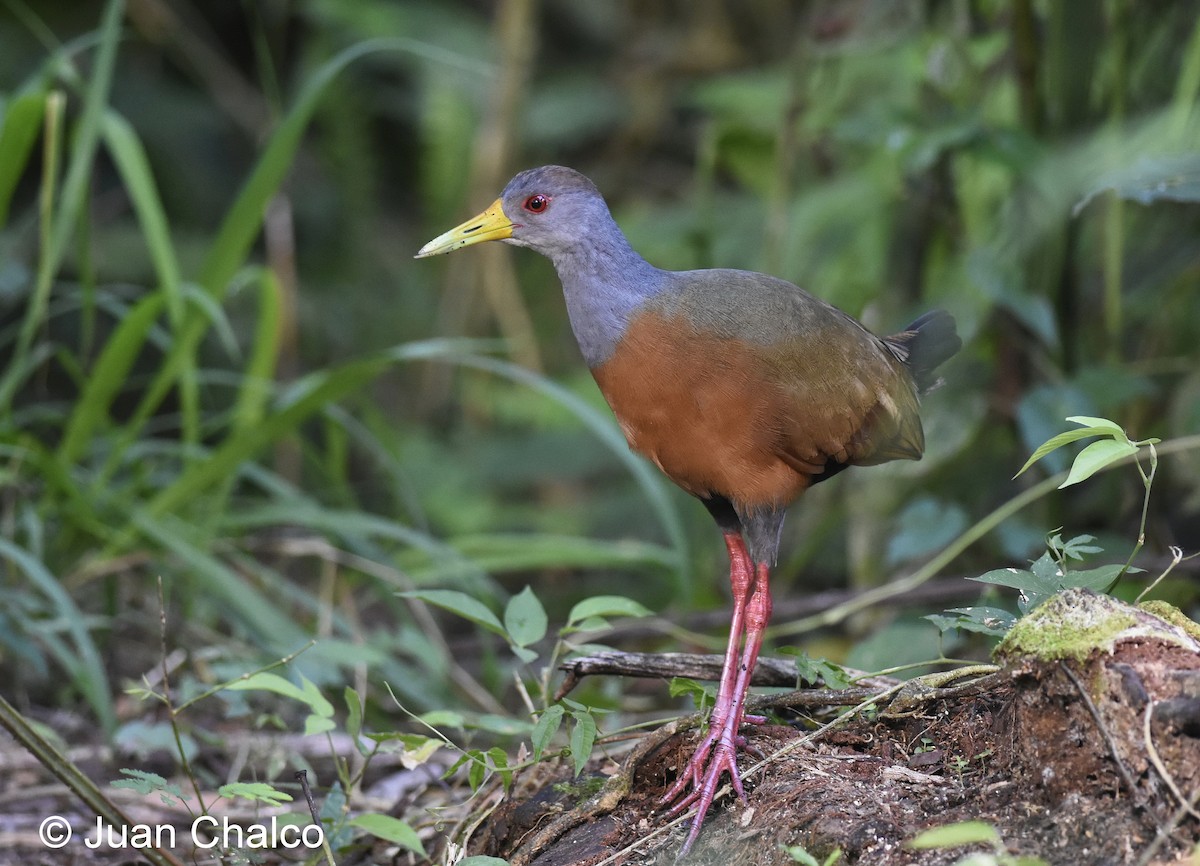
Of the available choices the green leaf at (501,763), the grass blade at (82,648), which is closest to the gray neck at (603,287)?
the green leaf at (501,763)

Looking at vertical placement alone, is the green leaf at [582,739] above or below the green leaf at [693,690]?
above

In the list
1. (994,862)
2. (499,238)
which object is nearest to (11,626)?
(499,238)

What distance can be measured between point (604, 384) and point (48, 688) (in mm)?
2117

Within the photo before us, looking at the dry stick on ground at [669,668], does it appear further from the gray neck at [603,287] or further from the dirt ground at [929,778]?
the gray neck at [603,287]

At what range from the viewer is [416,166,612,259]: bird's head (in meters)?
3.00

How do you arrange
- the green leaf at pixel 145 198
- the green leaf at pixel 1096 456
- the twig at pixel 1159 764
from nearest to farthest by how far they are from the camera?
the twig at pixel 1159 764
the green leaf at pixel 1096 456
the green leaf at pixel 145 198

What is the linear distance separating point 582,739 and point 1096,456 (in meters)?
1.02

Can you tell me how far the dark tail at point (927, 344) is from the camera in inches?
132

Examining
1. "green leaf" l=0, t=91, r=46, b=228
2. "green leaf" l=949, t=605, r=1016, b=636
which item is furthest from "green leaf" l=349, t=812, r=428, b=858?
"green leaf" l=0, t=91, r=46, b=228

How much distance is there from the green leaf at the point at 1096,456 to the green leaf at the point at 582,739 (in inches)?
37.5

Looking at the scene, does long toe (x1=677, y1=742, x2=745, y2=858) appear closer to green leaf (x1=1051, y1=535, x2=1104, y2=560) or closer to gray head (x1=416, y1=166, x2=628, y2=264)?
green leaf (x1=1051, y1=535, x2=1104, y2=560)

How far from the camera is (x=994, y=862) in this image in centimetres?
161

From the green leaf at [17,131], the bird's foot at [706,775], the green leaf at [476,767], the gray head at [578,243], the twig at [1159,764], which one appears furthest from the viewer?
the green leaf at [17,131]

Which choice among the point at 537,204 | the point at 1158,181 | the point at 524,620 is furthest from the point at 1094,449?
the point at 537,204
